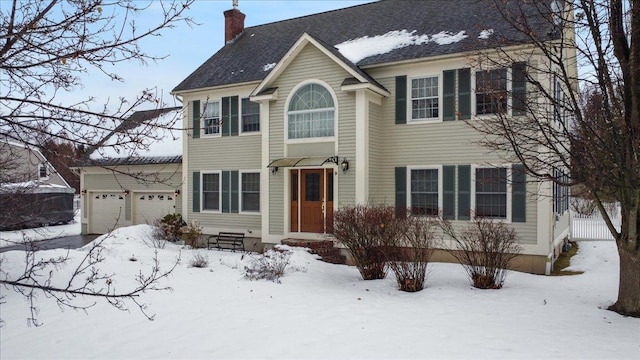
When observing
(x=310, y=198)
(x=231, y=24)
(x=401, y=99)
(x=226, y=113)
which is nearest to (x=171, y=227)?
(x=226, y=113)

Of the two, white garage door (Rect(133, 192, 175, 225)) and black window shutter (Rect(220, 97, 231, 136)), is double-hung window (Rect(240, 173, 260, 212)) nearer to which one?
black window shutter (Rect(220, 97, 231, 136))

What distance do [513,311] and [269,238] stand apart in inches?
337

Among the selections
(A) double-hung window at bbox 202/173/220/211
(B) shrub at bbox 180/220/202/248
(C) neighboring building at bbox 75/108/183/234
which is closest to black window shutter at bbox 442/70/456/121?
(A) double-hung window at bbox 202/173/220/211

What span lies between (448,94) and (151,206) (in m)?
12.9

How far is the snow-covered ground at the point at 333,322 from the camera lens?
236 inches

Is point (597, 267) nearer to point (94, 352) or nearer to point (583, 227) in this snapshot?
point (583, 227)

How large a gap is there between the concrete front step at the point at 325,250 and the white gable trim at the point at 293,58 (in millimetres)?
4650

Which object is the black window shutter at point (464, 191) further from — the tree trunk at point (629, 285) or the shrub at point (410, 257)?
the tree trunk at point (629, 285)

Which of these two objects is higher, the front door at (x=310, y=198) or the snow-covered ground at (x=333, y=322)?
the front door at (x=310, y=198)

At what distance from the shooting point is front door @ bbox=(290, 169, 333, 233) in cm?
1410

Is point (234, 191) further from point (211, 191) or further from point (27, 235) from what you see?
point (27, 235)

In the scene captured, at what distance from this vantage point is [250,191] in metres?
16.2

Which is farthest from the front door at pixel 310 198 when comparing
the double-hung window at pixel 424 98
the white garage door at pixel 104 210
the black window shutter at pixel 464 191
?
the white garage door at pixel 104 210

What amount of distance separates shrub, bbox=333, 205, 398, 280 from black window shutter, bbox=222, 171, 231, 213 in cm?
729
